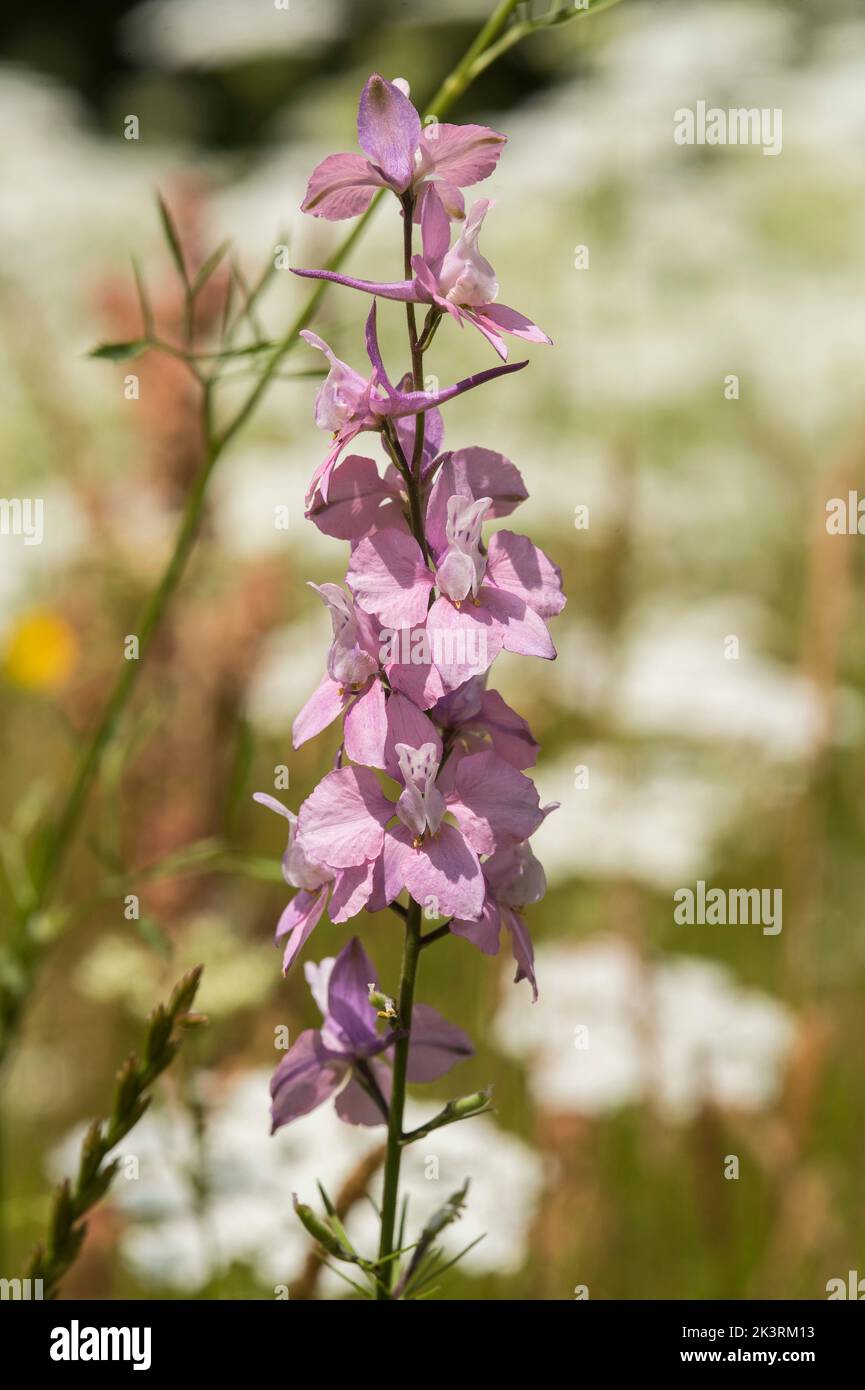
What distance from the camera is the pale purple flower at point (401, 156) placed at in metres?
0.73

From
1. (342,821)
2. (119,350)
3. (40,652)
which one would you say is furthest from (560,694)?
(342,821)

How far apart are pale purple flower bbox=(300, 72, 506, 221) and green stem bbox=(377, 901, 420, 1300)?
1.29 ft

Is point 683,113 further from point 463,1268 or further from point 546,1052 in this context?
point 463,1268

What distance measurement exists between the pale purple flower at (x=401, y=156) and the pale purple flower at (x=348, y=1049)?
1.42ft

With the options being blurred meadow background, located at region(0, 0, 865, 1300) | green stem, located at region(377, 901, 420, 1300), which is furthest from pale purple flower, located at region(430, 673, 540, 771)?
blurred meadow background, located at region(0, 0, 865, 1300)

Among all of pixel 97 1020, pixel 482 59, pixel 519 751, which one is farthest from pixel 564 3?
pixel 97 1020

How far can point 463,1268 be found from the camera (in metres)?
1.70

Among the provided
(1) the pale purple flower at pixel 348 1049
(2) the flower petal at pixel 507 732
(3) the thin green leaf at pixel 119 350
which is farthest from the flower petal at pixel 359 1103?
(3) the thin green leaf at pixel 119 350

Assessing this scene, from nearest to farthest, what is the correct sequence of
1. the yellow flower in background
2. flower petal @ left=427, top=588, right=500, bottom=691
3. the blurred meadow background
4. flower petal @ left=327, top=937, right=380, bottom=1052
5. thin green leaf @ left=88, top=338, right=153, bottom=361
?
flower petal @ left=427, top=588, right=500, bottom=691
flower petal @ left=327, top=937, right=380, bottom=1052
thin green leaf @ left=88, top=338, right=153, bottom=361
the blurred meadow background
the yellow flower in background

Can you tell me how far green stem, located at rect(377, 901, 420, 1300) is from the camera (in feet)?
2.36

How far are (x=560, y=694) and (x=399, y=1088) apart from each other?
2.03 metres

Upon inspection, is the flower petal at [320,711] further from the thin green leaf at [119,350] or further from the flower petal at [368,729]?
the thin green leaf at [119,350]

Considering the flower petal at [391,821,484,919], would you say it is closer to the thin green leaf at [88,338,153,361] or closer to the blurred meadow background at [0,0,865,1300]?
the blurred meadow background at [0,0,865,1300]

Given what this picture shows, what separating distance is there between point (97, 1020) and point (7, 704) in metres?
1.38
